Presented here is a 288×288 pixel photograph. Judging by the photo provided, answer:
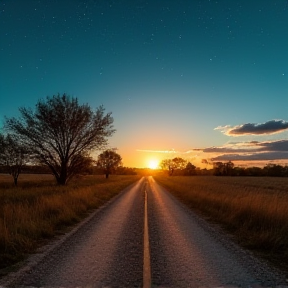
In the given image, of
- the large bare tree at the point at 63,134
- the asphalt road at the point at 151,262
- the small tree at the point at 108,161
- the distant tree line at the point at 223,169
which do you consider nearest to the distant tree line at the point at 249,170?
the distant tree line at the point at 223,169

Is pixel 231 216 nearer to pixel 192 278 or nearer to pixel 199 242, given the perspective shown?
pixel 199 242

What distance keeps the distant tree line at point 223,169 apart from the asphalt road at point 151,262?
124 meters

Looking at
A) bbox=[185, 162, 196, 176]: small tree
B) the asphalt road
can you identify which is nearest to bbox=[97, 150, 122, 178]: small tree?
bbox=[185, 162, 196, 176]: small tree

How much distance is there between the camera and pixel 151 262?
7.41 m

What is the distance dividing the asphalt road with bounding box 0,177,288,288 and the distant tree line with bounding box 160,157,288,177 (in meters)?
124

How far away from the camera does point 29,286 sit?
5652 mm

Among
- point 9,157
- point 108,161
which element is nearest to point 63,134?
point 9,157

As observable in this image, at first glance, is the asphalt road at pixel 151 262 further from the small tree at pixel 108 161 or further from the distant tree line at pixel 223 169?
the distant tree line at pixel 223 169

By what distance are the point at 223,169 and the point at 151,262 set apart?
144001 millimetres

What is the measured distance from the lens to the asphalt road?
6.02m

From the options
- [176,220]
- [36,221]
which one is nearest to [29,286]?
[36,221]

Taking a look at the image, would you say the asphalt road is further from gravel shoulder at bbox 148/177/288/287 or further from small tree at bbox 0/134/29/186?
small tree at bbox 0/134/29/186

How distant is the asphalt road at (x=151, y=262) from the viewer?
19.7 feet

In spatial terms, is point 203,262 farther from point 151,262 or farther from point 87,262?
point 87,262
